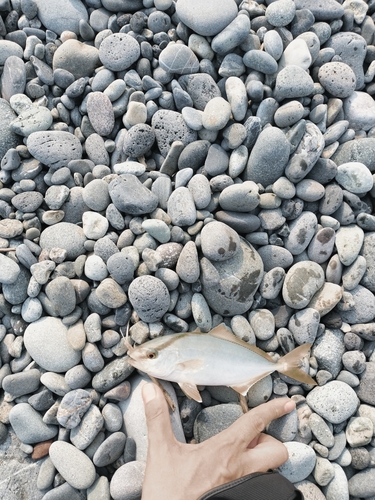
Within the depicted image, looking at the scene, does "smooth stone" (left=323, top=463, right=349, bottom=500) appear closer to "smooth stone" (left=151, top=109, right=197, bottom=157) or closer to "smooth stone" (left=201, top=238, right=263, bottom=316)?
"smooth stone" (left=201, top=238, right=263, bottom=316)

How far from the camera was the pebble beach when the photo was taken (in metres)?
2.93

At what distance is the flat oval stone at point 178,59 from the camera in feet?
10.5

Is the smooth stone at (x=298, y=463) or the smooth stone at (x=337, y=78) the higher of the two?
the smooth stone at (x=337, y=78)

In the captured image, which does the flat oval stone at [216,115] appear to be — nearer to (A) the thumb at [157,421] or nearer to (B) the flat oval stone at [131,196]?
(B) the flat oval stone at [131,196]

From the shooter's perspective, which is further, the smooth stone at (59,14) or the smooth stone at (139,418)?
the smooth stone at (59,14)

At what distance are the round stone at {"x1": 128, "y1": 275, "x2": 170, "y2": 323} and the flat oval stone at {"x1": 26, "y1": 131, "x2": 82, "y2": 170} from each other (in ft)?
3.94

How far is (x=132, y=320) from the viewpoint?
A: 300 cm

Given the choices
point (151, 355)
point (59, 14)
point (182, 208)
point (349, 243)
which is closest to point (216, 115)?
point (182, 208)

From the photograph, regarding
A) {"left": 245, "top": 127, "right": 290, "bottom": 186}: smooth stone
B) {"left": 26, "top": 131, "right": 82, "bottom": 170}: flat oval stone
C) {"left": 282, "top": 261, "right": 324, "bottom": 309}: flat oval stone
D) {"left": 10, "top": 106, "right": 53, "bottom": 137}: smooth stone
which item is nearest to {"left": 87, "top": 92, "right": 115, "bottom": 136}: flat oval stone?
{"left": 26, "top": 131, "right": 82, "bottom": 170}: flat oval stone

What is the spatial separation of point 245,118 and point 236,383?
212 cm

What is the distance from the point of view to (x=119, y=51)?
10.7ft

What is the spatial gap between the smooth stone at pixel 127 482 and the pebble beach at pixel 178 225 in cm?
1

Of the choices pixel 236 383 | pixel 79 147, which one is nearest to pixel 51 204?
pixel 79 147

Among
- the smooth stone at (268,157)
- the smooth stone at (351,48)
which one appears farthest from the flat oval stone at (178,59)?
the smooth stone at (351,48)
